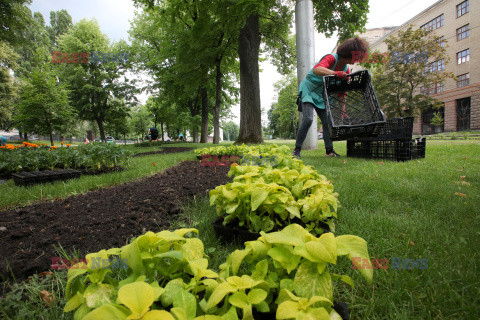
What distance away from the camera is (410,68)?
70.6 feet

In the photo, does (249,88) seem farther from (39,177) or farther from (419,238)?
(419,238)

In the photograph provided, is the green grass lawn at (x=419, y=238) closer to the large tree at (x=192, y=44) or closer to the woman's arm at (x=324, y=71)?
the woman's arm at (x=324, y=71)

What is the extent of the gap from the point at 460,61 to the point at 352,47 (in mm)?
34054

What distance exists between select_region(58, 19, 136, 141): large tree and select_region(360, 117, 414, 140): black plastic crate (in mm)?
20120

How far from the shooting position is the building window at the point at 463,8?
2433 cm

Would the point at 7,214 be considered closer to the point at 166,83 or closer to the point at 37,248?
the point at 37,248

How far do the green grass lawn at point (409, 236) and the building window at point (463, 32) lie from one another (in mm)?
34606

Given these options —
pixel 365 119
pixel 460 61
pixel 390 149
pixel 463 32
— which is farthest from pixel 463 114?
pixel 365 119

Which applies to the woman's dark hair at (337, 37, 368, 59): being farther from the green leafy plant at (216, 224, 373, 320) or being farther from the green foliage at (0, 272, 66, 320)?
the green foliage at (0, 272, 66, 320)

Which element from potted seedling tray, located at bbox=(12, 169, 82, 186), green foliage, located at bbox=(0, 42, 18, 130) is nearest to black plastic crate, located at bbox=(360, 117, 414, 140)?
potted seedling tray, located at bbox=(12, 169, 82, 186)

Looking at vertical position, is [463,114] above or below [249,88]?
below

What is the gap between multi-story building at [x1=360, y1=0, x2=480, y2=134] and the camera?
77.2 feet

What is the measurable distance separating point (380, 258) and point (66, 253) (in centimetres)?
194

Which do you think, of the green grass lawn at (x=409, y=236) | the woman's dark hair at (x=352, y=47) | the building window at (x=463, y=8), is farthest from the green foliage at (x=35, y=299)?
the building window at (x=463, y=8)
